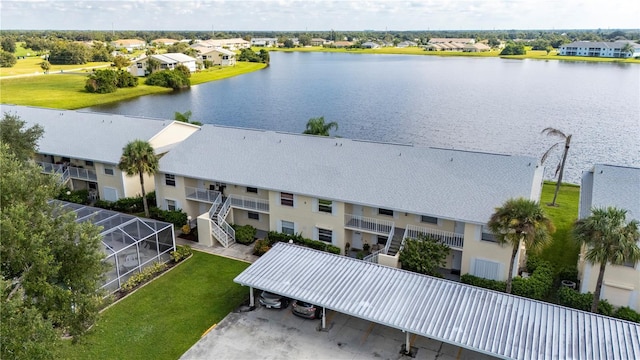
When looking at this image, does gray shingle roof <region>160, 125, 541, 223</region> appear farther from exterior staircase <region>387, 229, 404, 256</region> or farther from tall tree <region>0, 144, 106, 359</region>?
tall tree <region>0, 144, 106, 359</region>

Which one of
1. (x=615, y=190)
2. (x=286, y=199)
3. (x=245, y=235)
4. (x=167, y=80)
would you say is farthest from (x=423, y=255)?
(x=167, y=80)

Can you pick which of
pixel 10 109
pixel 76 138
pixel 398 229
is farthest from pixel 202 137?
pixel 10 109

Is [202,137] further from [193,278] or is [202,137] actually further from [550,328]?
[550,328]

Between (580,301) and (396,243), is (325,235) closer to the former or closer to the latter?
(396,243)

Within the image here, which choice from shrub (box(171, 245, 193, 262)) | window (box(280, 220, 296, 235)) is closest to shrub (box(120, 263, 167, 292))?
shrub (box(171, 245, 193, 262))

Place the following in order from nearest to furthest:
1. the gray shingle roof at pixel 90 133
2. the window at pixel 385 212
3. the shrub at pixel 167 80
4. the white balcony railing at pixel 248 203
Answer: the window at pixel 385 212, the white balcony railing at pixel 248 203, the gray shingle roof at pixel 90 133, the shrub at pixel 167 80

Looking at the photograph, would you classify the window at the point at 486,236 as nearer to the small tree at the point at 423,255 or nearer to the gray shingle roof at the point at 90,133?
the small tree at the point at 423,255

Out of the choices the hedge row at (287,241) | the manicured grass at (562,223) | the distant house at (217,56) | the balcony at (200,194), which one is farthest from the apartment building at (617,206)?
the distant house at (217,56)
